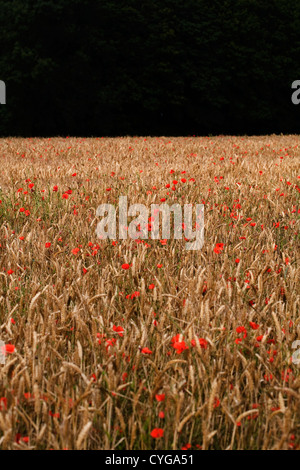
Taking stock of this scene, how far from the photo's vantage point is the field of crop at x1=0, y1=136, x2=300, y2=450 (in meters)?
1.25

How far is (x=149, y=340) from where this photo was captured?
1.69m

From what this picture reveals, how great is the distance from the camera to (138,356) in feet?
4.91
